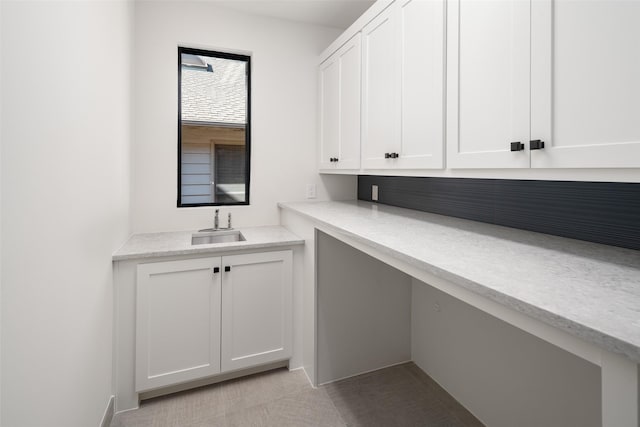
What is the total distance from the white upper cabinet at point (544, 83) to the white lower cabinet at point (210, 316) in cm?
135

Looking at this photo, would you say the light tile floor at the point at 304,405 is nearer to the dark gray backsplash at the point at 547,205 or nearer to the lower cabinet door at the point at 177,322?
the lower cabinet door at the point at 177,322

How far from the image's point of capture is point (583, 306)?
0.65 meters

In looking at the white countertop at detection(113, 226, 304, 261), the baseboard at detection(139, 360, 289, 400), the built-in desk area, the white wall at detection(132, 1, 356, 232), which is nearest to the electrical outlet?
the white wall at detection(132, 1, 356, 232)

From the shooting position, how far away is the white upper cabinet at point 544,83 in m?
0.81

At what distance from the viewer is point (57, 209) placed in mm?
1088

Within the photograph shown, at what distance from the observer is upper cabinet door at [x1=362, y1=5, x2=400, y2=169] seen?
172cm

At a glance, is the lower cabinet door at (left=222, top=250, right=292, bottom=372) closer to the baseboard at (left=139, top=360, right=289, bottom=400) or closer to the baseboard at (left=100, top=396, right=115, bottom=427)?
the baseboard at (left=139, top=360, right=289, bottom=400)

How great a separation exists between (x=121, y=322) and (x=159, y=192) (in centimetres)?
93

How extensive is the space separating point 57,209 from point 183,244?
0.97 metres

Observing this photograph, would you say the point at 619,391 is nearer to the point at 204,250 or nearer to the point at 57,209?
the point at 57,209

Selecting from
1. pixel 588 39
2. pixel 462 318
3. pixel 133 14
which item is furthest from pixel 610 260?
pixel 133 14

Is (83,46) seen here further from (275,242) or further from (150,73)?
(275,242)

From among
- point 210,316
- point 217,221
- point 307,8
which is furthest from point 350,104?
point 210,316

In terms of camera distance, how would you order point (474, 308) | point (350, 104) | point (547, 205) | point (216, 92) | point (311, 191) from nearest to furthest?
point (547, 205), point (474, 308), point (350, 104), point (216, 92), point (311, 191)
